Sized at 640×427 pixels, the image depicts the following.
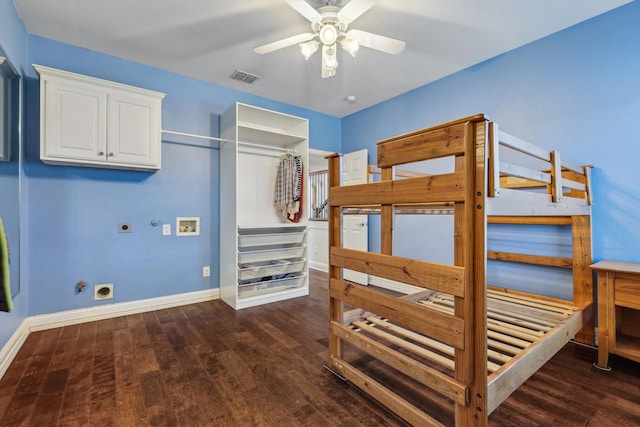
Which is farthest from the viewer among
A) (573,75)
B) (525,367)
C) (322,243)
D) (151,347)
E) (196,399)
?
(322,243)

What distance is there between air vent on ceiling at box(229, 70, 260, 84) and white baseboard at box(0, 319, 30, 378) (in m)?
3.02

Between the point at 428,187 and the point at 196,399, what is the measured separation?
170cm

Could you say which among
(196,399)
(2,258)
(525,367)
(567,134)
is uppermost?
(567,134)

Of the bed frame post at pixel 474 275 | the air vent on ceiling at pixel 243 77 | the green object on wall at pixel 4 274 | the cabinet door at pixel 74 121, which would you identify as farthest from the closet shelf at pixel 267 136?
the bed frame post at pixel 474 275

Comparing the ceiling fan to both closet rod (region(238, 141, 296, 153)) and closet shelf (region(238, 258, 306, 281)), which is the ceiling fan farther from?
closet shelf (region(238, 258, 306, 281))

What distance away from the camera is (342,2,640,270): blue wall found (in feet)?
7.00

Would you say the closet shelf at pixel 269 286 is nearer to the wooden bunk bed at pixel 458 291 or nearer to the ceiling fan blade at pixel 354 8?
the wooden bunk bed at pixel 458 291

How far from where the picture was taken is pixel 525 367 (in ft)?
4.43

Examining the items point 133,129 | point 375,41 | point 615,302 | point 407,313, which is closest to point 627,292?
point 615,302

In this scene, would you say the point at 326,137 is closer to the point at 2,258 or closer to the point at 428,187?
the point at 428,187

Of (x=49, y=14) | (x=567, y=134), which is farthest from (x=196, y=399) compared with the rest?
(x=567, y=134)

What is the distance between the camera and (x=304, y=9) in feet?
6.07

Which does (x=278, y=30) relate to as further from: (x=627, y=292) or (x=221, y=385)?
(x=627, y=292)

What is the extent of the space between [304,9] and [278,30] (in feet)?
2.25
